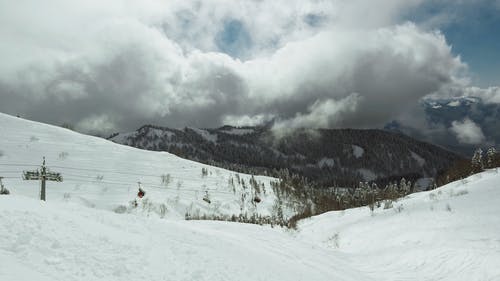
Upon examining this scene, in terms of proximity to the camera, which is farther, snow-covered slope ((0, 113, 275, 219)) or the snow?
snow-covered slope ((0, 113, 275, 219))

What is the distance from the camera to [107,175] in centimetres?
5106

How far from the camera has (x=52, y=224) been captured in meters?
8.46

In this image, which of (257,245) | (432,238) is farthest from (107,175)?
(432,238)

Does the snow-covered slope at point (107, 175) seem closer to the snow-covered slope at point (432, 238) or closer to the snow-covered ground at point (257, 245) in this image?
the snow-covered ground at point (257, 245)

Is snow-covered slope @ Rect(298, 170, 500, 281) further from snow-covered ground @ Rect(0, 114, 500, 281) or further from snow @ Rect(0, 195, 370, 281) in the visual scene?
snow @ Rect(0, 195, 370, 281)

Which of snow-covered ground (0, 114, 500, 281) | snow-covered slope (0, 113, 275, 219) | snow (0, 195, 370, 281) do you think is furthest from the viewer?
snow-covered slope (0, 113, 275, 219)

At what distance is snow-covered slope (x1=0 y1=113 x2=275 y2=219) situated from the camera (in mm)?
42625

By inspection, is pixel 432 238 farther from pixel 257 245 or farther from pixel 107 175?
pixel 107 175

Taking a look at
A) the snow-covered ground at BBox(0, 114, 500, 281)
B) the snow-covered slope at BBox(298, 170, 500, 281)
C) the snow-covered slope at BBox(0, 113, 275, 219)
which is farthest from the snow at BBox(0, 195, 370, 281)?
the snow-covered slope at BBox(0, 113, 275, 219)

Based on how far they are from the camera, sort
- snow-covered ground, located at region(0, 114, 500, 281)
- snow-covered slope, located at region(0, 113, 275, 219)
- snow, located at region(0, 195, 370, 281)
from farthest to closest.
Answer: snow-covered slope, located at region(0, 113, 275, 219) → snow-covered ground, located at region(0, 114, 500, 281) → snow, located at region(0, 195, 370, 281)

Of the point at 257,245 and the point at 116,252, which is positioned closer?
the point at 116,252

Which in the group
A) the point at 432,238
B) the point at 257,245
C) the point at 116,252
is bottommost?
the point at 257,245

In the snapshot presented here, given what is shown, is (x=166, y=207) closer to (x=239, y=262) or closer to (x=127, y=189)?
(x=127, y=189)

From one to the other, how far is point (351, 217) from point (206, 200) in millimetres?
32079
